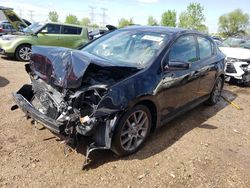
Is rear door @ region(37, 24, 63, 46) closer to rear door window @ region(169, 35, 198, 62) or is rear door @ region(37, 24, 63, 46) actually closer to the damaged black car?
the damaged black car

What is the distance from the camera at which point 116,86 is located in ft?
11.2

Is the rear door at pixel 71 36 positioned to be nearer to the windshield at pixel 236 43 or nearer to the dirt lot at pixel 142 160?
the windshield at pixel 236 43

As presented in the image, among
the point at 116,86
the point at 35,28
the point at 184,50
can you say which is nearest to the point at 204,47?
the point at 184,50

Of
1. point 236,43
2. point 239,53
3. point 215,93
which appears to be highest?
point 236,43

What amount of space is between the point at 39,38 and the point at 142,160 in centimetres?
887

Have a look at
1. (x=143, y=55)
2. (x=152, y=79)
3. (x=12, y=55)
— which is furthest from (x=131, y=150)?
(x=12, y=55)

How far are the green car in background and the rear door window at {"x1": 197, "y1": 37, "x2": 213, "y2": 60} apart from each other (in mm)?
5534

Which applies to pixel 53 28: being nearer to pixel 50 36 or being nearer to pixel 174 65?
pixel 50 36

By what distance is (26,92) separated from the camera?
14.3 ft

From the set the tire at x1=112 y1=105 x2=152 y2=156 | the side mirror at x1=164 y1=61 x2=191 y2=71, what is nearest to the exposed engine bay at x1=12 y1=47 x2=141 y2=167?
the tire at x1=112 y1=105 x2=152 y2=156

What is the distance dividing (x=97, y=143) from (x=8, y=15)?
11.6m

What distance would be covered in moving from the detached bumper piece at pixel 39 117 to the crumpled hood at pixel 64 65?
1.43 feet

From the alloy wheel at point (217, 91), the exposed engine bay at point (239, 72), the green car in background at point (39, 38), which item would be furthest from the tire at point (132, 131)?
the green car in background at point (39, 38)

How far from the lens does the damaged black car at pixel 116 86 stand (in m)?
3.32
